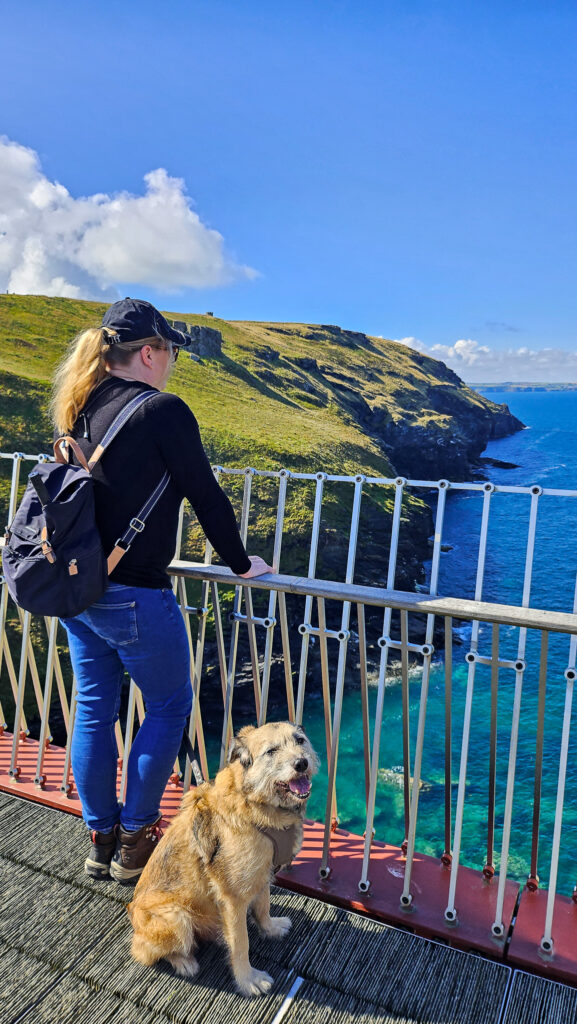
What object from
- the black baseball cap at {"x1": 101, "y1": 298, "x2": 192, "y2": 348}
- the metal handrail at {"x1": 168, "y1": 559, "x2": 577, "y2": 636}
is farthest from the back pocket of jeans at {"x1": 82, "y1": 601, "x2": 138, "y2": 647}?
the black baseball cap at {"x1": 101, "y1": 298, "x2": 192, "y2": 348}

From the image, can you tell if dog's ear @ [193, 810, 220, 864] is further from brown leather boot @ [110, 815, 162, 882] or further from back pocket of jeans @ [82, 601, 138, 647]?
back pocket of jeans @ [82, 601, 138, 647]

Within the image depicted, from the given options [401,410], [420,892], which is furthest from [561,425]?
[420,892]

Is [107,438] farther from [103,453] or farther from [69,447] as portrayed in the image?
[69,447]

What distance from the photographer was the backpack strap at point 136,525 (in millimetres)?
2471

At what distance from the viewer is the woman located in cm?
245

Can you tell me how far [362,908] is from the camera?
2.87 m

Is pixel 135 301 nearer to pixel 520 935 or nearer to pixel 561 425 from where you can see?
pixel 520 935

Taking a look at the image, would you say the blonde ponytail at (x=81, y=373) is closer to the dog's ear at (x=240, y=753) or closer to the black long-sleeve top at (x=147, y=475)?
the black long-sleeve top at (x=147, y=475)

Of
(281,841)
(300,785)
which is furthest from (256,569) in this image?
(281,841)

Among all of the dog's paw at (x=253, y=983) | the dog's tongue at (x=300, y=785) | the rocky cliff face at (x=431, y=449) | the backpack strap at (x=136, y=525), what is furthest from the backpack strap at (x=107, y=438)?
the rocky cliff face at (x=431, y=449)

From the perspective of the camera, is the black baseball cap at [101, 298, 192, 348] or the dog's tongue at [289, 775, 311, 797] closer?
the dog's tongue at [289, 775, 311, 797]

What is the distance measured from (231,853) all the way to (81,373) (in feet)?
6.28

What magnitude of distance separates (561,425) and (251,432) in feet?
406

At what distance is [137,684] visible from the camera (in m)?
2.64
